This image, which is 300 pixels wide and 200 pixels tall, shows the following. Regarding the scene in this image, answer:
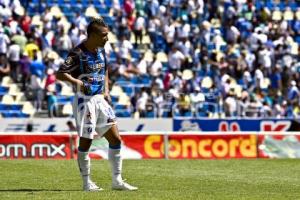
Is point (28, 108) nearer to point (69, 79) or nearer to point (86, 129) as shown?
point (86, 129)

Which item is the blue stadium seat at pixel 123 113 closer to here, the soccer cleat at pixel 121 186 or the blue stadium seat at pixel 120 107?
the blue stadium seat at pixel 120 107

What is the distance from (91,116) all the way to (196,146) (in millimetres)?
12115

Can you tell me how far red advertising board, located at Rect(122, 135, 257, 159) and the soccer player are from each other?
446 inches

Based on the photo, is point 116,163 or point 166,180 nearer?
point 116,163

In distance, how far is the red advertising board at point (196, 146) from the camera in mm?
25422

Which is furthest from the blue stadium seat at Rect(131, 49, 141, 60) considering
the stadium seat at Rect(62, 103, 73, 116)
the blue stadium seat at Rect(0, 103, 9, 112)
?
the blue stadium seat at Rect(0, 103, 9, 112)

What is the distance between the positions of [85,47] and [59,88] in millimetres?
18910

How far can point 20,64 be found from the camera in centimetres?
3212

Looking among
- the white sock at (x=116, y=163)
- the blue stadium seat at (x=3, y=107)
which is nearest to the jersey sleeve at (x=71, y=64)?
the white sock at (x=116, y=163)

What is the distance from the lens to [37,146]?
2497 centimetres

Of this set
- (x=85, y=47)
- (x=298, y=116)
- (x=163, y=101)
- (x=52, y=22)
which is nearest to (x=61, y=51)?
(x=52, y=22)

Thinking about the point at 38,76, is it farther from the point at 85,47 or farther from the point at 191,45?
the point at 85,47

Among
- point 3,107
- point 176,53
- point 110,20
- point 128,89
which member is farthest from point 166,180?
point 110,20

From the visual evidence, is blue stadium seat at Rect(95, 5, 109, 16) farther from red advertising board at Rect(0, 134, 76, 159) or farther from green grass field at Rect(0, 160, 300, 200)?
green grass field at Rect(0, 160, 300, 200)
